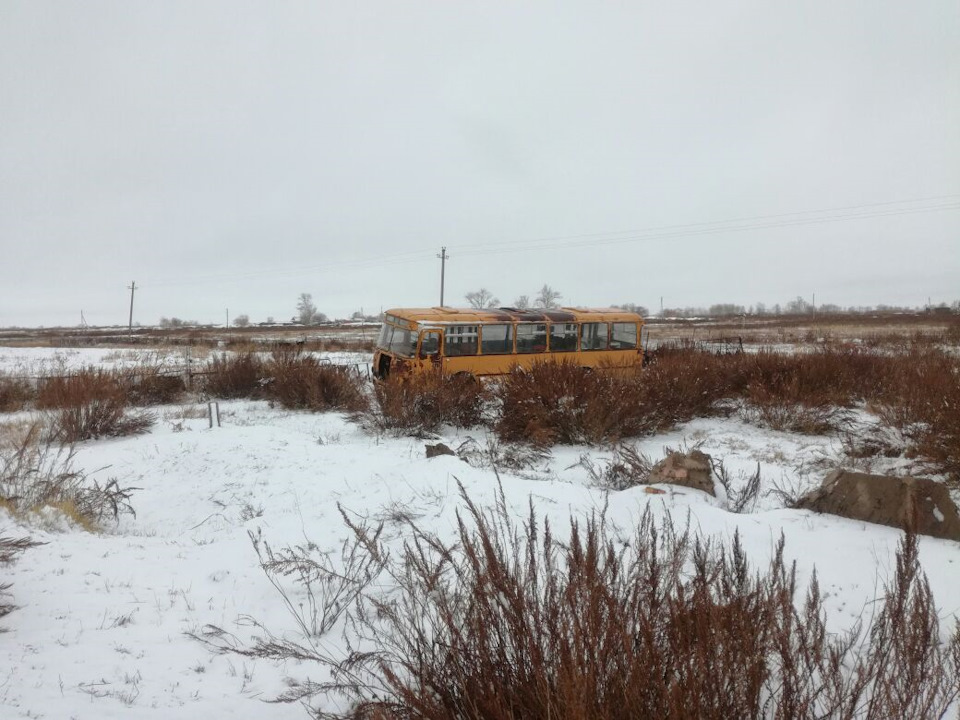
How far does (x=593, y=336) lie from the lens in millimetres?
12867

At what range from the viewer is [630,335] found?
1345cm

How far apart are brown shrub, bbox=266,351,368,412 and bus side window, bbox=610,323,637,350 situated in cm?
643

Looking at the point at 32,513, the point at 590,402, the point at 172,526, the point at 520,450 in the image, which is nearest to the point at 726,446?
the point at 590,402

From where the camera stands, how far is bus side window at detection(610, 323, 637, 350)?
43.3 ft

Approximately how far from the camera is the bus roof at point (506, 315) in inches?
447

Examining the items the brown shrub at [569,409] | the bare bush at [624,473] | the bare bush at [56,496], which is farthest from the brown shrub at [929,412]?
the bare bush at [56,496]

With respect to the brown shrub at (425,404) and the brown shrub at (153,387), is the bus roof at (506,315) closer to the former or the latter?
the brown shrub at (425,404)

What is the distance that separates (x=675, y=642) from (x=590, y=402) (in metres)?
6.38

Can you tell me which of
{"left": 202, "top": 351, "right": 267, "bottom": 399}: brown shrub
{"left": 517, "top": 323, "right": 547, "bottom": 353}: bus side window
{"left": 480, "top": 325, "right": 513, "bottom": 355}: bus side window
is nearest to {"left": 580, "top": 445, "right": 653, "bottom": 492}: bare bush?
{"left": 480, "top": 325, "right": 513, "bottom": 355}: bus side window

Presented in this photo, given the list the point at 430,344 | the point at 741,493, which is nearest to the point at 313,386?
the point at 430,344

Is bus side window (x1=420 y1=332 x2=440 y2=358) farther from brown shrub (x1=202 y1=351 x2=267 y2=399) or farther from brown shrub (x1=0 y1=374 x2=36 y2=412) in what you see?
brown shrub (x1=0 y1=374 x2=36 y2=412)

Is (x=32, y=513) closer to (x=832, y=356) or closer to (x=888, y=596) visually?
(x=888, y=596)

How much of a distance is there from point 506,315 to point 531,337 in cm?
79

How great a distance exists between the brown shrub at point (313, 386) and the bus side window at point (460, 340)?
202 centimetres
